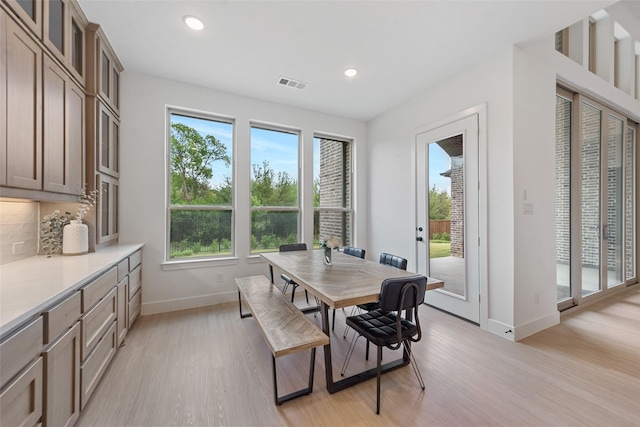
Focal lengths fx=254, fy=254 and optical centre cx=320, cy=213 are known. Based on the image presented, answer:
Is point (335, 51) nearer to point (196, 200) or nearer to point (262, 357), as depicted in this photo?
point (196, 200)

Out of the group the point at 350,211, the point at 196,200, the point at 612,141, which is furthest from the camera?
the point at 350,211

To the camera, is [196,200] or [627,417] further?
[196,200]

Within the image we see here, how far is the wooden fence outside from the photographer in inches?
136

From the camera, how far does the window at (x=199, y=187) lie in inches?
143

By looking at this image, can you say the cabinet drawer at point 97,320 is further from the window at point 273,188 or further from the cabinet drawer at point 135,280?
the window at point 273,188

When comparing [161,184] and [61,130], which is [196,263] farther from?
[61,130]

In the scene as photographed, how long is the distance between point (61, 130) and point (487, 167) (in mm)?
4111

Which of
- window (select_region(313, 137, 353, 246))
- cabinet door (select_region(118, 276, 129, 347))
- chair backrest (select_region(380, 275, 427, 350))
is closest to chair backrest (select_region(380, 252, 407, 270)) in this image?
chair backrest (select_region(380, 275, 427, 350))

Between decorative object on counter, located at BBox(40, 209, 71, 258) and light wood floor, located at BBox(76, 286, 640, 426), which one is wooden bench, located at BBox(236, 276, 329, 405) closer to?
light wood floor, located at BBox(76, 286, 640, 426)

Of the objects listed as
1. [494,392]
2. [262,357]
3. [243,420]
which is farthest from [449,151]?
[243,420]

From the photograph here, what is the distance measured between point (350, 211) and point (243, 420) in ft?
12.6

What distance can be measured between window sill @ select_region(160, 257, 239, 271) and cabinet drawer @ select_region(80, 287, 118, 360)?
4.09 ft

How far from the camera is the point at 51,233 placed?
2.29 m

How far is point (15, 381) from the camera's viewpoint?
40.6 inches
